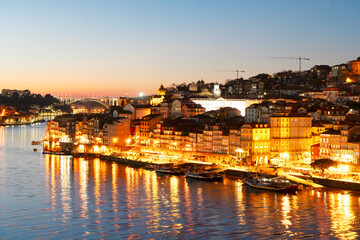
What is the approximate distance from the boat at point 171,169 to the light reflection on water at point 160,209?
96cm

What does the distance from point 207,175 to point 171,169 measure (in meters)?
2.74

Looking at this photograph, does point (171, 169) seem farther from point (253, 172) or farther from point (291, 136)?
point (291, 136)

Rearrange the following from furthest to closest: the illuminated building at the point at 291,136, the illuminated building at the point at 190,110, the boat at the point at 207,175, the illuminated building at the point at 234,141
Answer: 1. the illuminated building at the point at 190,110
2. the illuminated building at the point at 291,136
3. the illuminated building at the point at 234,141
4. the boat at the point at 207,175

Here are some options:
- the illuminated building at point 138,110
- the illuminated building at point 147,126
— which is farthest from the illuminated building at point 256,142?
the illuminated building at point 138,110

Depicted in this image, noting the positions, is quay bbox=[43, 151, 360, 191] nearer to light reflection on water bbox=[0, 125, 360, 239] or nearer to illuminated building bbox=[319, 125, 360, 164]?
light reflection on water bbox=[0, 125, 360, 239]

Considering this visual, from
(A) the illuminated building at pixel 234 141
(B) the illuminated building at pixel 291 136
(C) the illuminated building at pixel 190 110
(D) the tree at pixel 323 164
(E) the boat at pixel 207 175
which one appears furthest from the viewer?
(C) the illuminated building at pixel 190 110

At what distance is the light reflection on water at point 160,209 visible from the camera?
48.3 feet

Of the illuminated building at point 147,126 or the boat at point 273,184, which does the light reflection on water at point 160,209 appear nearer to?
the boat at point 273,184

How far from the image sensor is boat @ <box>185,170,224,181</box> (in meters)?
23.6

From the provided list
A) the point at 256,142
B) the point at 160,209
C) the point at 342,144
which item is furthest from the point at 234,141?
the point at 160,209

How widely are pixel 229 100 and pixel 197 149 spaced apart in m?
11.5

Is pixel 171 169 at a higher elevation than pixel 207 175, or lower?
higher

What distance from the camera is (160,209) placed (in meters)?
17.4

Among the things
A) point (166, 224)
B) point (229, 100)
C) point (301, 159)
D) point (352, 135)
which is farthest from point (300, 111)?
point (166, 224)
